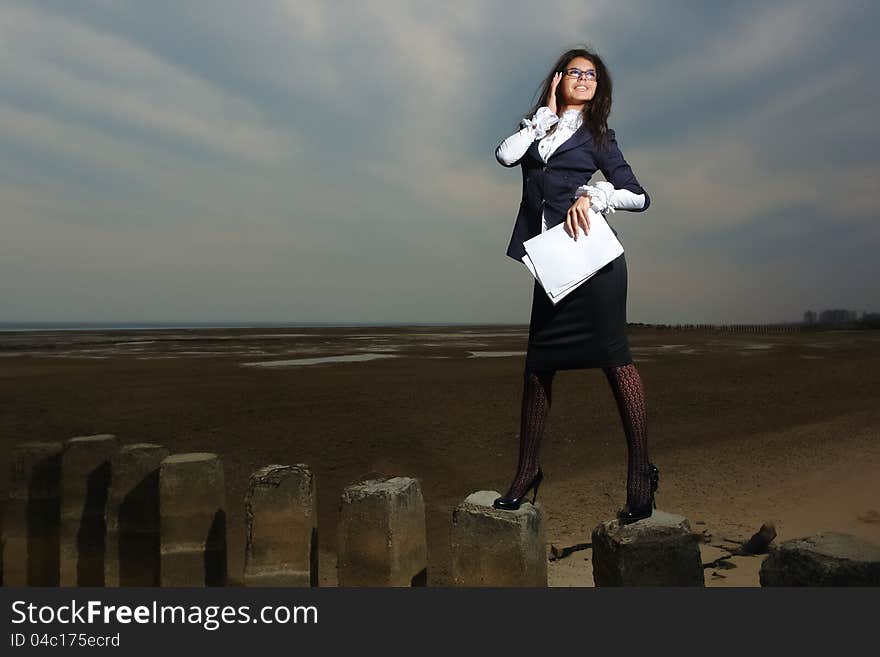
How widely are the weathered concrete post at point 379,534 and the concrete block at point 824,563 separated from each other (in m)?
1.24

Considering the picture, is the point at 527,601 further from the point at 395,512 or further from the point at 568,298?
the point at 568,298

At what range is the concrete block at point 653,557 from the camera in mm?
1857

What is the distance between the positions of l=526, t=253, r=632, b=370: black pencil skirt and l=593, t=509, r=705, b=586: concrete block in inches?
23.8

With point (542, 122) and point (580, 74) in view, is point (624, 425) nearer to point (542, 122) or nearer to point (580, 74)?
point (542, 122)

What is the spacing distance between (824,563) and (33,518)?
4298 millimetres

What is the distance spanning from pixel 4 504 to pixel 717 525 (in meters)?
5.04

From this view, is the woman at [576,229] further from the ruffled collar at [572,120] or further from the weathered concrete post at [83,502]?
the weathered concrete post at [83,502]

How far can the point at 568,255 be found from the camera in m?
2.08

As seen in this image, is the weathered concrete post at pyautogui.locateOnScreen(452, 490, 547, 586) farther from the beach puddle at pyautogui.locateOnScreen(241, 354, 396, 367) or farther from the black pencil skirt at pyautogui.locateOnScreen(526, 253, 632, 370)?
the beach puddle at pyautogui.locateOnScreen(241, 354, 396, 367)

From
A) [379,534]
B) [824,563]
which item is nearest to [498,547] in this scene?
[379,534]

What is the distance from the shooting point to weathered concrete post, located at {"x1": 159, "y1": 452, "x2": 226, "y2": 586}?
283 cm

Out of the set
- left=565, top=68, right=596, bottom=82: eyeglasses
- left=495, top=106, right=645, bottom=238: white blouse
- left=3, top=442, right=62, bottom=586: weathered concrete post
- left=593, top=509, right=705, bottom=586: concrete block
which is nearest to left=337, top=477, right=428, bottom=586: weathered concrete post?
left=593, top=509, right=705, bottom=586: concrete block

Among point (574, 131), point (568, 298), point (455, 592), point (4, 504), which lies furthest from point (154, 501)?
point (574, 131)

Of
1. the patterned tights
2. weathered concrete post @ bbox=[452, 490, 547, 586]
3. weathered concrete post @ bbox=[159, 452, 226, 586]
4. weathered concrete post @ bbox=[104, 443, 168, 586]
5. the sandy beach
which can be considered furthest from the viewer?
the sandy beach
